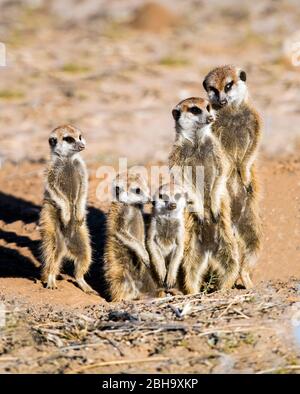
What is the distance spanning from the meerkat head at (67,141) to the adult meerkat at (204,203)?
793 mm

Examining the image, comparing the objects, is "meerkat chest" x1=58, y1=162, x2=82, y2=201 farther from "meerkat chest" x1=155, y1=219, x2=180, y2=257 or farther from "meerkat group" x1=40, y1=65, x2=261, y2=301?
"meerkat chest" x1=155, y1=219, x2=180, y2=257

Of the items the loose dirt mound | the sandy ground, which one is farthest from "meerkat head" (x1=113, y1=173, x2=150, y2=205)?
the loose dirt mound

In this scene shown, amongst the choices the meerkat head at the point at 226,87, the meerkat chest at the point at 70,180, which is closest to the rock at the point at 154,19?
the meerkat chest at the point at 70,180

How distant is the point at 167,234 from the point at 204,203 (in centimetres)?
34

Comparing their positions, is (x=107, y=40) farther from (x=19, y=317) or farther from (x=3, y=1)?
(x=19, y=317)

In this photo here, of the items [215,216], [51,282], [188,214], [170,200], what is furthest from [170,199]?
[51,282]

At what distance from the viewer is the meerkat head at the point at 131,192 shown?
6.70 metres

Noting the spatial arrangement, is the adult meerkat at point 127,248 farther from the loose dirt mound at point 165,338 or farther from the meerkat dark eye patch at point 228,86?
the loose dirt mound at point 165,338

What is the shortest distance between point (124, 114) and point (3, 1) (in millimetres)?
7146

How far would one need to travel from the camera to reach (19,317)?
210 inches

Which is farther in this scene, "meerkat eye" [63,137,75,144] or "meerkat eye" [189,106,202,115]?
"meerkat eye" [63,137,75,144]

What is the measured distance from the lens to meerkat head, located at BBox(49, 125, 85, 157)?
22.6ft

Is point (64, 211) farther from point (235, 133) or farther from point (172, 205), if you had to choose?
point (235, 133)

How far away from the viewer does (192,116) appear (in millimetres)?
6445
